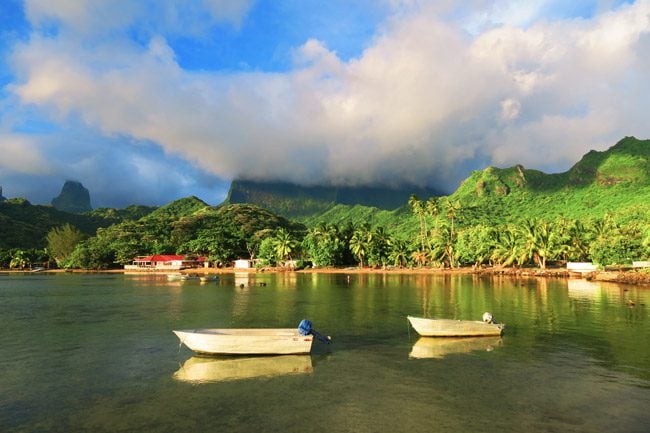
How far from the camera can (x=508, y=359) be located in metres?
25.4

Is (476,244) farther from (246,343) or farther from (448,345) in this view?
(246,343)

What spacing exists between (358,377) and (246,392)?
18.8 ft

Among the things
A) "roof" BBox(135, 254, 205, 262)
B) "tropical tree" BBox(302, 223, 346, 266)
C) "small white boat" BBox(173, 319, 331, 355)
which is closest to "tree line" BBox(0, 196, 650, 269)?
"tropical tree" BBox(302, 223, 346, 266)

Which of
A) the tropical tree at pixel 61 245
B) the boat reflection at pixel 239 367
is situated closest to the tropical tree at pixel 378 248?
the boat reflection at pixel 239 367

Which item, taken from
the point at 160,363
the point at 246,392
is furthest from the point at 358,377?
the point at 160,363

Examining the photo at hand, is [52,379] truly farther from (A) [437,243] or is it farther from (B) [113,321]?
(A) [437,243]

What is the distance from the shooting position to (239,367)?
23734 millimetres

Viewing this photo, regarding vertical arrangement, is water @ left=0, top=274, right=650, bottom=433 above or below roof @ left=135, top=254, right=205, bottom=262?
below

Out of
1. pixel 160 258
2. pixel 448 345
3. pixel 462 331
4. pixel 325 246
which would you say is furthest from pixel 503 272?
pixel 160 258

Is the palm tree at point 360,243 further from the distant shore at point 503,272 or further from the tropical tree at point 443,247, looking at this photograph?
the tropical tree at point 443,247

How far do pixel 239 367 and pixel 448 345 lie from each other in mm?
14329

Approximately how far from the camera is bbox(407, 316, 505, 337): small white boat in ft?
101

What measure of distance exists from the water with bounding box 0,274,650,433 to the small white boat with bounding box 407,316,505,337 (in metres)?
1.08

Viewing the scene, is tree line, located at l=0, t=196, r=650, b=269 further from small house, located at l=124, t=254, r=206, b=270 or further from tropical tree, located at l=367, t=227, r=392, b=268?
small house, located at l=124, t=254, r=206, b=270
